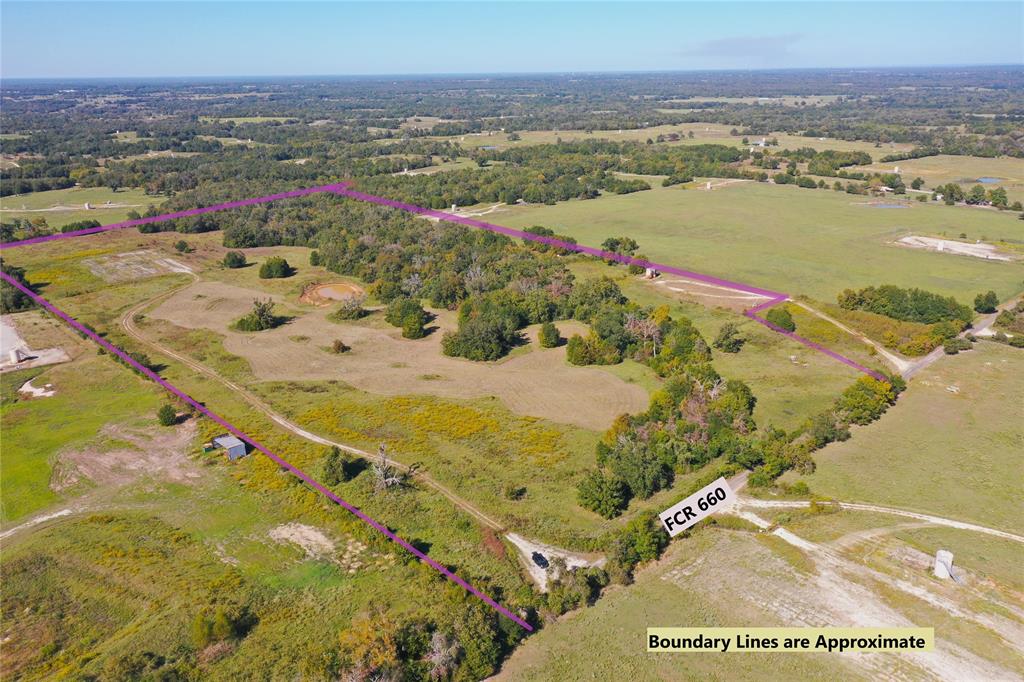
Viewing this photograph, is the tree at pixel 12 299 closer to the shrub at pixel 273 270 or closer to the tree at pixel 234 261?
the tree at pixel 234 261

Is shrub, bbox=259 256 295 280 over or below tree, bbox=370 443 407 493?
over

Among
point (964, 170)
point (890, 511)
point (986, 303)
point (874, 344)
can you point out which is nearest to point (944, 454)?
point (890, 511)

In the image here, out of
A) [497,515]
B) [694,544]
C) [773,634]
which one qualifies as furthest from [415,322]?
[773,634]

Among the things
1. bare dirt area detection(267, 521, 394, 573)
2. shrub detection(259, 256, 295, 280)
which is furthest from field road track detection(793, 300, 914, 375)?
shrub detection(259, 256, 295, 280)

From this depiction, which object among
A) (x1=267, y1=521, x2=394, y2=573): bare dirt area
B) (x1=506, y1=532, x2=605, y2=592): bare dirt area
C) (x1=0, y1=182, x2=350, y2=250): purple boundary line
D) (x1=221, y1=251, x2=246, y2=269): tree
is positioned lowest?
(x1=506, y1=532, x2=605, y2=592): bare dirt area

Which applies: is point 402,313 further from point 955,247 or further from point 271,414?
point 955,247

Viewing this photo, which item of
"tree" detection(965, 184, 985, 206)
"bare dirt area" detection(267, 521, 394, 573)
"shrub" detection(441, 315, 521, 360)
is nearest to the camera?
"bare dirt area" detection(267, 521, 394, 573)

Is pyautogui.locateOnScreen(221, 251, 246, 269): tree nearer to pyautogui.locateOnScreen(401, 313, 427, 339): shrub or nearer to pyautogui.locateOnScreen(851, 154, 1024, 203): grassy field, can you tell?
pyautogui.locateOnScreen(401, 313, 427, 339): shrub

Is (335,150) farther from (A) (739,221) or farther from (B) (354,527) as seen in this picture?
(B) (354,527)
